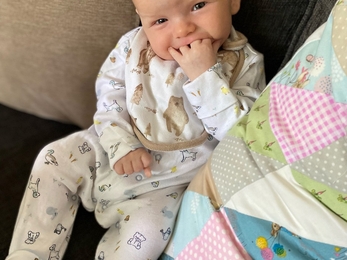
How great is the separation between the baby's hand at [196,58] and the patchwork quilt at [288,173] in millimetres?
152

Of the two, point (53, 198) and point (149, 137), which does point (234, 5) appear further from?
point (53, 198)

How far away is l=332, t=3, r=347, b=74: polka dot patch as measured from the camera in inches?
23.0

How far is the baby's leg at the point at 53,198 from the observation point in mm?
818

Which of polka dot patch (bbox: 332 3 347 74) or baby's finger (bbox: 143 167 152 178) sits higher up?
polka dot patch (bbox: 332 3 347 74)

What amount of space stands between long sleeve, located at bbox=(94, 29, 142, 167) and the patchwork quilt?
0.73 ft

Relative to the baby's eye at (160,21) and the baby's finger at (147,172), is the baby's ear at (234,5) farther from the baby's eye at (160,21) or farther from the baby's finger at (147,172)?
the baby's finger at (147,172)

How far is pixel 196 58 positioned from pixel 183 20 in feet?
0.28

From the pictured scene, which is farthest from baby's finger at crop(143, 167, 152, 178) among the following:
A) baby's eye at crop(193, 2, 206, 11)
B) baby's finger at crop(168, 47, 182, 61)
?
baby's eye at crop(193, 2, 206, 11)

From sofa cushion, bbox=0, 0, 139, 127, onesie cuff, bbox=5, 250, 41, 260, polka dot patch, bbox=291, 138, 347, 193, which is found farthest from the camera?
sofa cushion, bbox=0, 0, 139, 127

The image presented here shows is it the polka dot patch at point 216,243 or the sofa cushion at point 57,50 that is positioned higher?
the sofa cushion at point 57,50

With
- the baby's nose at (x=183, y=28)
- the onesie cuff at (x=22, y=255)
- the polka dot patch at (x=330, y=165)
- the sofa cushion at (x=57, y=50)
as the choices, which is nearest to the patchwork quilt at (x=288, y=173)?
the polka dot patch at (x=330, y=165)

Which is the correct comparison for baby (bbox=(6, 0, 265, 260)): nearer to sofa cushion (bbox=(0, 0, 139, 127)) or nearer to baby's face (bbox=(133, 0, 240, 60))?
baby's face (bbox=(133, 0, 240, 60))

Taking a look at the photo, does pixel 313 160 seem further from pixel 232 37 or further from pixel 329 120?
pixel 232 37

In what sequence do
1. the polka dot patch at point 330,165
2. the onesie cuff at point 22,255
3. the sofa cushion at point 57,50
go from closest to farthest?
the polka dot patch at point 330,165
the onesie cuff at point 22,255
the sofa cushion at point 57,50
